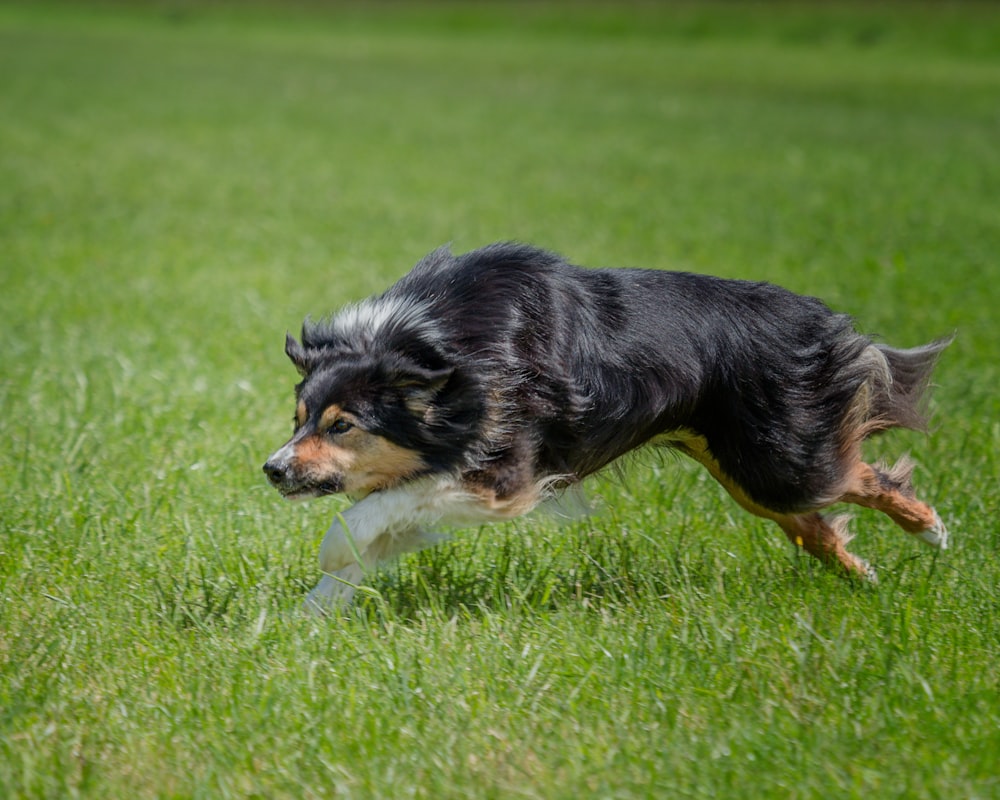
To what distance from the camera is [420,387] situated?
3.96m

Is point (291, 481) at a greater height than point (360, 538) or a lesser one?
greater

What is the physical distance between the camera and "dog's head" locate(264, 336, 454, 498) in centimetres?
393

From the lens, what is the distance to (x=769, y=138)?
660 inches

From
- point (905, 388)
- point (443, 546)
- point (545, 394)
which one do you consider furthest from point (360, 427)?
point (905, 388)

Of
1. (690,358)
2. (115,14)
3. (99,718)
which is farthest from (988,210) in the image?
(115,14)

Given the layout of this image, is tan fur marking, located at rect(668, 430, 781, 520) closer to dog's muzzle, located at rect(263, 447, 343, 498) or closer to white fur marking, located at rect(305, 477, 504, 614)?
white fur marking, located at rect(305, 477, 504, 614)

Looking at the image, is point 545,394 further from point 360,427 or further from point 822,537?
point 822,537

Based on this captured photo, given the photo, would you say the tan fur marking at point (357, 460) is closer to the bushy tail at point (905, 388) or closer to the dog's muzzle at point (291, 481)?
the dog's muzzle at point (291, 481)

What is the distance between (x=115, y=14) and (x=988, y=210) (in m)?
33.3

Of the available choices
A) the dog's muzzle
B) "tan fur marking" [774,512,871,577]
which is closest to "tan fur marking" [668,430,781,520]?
"tan fur marking" [774,512,871,577]

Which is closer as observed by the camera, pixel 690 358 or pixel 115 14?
pixel 690 358

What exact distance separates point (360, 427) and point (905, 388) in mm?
2080

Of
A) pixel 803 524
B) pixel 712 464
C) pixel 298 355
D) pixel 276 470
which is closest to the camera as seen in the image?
pixel 276 470

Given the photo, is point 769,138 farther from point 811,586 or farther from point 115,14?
point 115,14
